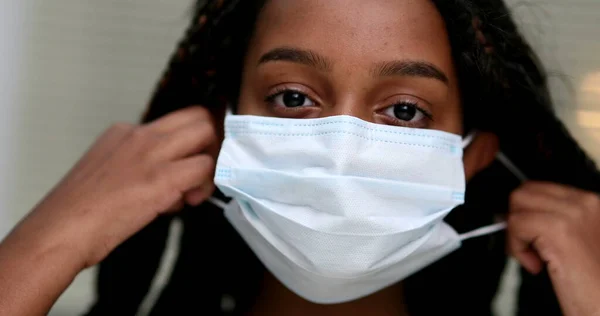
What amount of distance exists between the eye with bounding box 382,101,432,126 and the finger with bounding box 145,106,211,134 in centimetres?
40

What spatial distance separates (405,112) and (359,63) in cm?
15

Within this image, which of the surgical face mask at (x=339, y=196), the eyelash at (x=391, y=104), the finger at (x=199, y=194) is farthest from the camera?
the finger at (x=199, y=194)

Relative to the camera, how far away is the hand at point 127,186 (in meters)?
1.42

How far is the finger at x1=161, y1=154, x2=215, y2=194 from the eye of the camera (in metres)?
1.47

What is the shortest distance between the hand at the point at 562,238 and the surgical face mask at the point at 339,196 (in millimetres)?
121

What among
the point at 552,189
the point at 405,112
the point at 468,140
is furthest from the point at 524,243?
the point at 405,112

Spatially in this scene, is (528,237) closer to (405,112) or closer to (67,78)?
(405,112)

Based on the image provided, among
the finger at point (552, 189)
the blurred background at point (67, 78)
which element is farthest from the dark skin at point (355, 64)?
the blurred background at point (67, 78)

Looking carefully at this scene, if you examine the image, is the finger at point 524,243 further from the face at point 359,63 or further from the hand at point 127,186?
the hand at point 127,186

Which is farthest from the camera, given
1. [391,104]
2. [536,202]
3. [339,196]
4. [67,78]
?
[67,78]

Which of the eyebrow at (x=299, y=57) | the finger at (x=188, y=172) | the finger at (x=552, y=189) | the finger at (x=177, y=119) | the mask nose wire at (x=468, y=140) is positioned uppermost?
the eyebrow at (x=299, y=57)

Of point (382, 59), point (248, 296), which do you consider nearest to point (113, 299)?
point (248, 296)

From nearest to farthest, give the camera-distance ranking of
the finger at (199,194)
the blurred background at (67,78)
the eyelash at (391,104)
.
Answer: the eyelash at (391,104) < the finger at (199,194) < the blurred background at (67,78)

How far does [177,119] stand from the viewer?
1.54 meters
